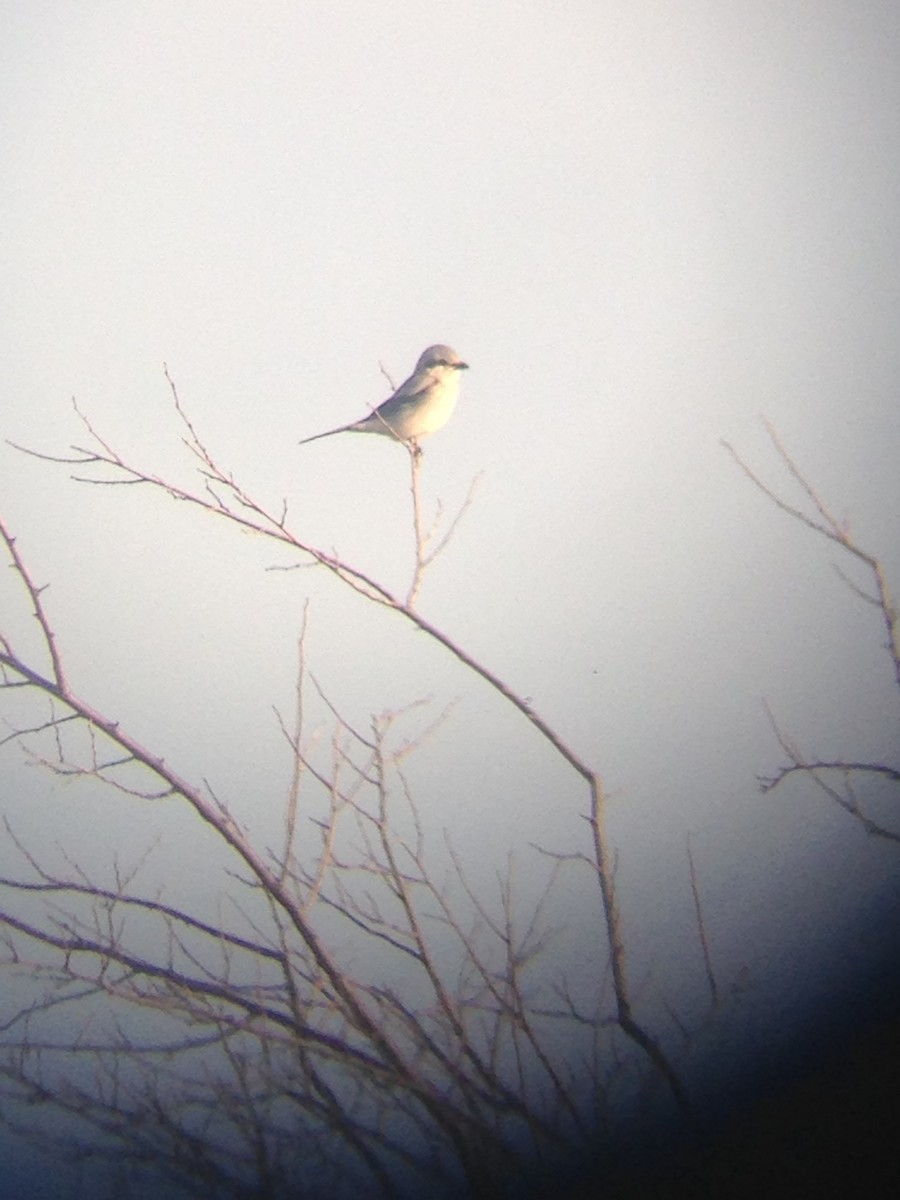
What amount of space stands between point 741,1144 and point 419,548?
6.03ft

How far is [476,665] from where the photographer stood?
234 centimetres

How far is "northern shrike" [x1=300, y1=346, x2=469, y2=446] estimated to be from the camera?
6.21 m

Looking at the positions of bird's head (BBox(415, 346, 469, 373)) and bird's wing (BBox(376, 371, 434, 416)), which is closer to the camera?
bird's wing (BBox(376, 371, 434, 416))

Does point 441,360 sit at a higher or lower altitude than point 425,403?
higher

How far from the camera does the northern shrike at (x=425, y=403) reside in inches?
245

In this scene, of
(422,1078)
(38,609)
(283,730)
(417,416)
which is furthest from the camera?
(417,416)

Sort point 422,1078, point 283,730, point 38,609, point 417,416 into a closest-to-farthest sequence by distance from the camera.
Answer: point 422,1078
point 38,609
point 283,730
point 417,416

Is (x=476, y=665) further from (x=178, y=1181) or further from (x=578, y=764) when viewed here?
(x=178, y=1181)

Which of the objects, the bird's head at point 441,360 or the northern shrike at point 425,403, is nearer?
the northern shrike at point 425,403

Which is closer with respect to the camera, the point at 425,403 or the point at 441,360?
the point at 425,403

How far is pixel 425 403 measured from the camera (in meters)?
6.34

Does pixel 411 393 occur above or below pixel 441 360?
below

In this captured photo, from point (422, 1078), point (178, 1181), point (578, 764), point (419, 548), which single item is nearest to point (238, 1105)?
point (178, 1181)

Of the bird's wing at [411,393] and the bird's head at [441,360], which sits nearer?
the bird's wing at [411,393]
